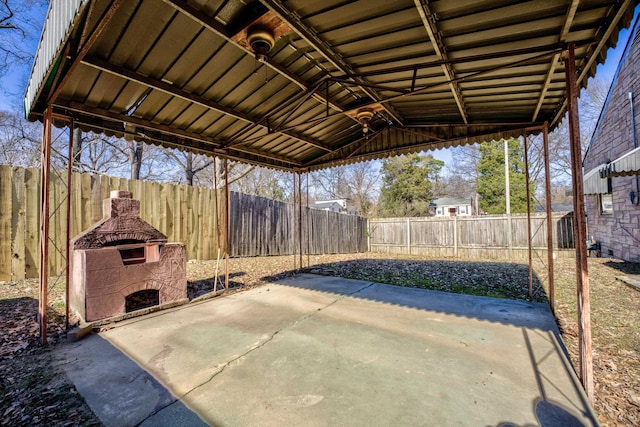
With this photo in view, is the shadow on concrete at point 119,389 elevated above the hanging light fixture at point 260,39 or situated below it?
below

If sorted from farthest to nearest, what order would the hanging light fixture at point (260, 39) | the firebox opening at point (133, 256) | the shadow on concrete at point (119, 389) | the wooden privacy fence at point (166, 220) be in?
the wooden privacy fence at point (166, 220), the firebox opening at point (133, 256), the hanging light fixture at point (260, 39), the shadow on concrete at point (119, 389)

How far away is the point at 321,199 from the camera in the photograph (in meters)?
35.8

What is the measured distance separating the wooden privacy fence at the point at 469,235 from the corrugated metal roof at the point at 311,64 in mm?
7142

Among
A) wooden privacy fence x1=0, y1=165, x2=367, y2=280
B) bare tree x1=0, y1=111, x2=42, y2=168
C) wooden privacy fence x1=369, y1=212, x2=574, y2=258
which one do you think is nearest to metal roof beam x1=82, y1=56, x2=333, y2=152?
wooden privacy fence x1=0, y1=165, x2=367, y2=280

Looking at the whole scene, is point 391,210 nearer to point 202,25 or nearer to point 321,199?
point 321,199

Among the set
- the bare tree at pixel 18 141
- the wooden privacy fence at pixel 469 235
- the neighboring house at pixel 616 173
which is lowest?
the wooden privacy fence at pixel 469 235

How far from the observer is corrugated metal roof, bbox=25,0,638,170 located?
2.16 meters

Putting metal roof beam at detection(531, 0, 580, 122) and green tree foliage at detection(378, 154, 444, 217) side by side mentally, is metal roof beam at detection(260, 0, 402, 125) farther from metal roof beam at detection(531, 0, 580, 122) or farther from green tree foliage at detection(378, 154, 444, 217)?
green tree foliage at detection(378, 154, 444, 217)

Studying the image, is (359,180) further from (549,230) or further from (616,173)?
(549,230)

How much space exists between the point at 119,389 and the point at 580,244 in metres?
3.78

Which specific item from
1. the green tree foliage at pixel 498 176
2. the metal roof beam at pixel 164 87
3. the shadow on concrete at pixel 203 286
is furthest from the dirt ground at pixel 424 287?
the green tree foliage at pixel 498 176

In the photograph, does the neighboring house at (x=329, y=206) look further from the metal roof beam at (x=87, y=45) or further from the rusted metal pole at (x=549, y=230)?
the metal roof beam at (x=87, y=45)

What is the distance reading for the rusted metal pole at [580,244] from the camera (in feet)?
6.83

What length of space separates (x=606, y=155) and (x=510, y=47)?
9.00 meters
